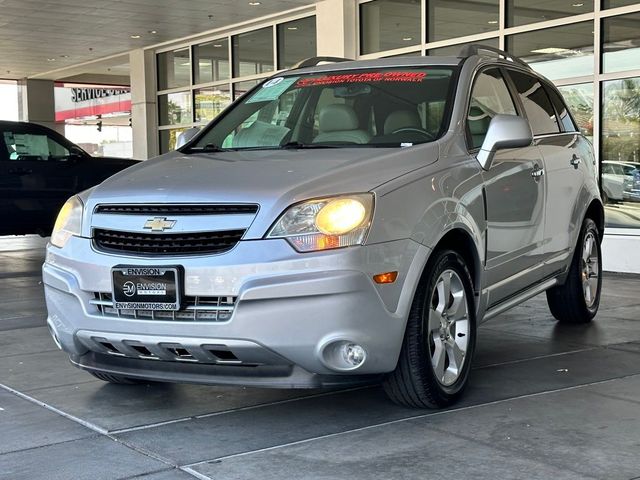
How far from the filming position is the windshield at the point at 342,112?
485 centimetres

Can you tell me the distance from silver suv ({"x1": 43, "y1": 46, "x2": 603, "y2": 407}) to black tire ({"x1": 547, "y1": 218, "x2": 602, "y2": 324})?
130 cm

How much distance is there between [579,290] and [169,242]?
12.2 ft

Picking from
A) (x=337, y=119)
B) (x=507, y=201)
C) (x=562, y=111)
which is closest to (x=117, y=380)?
(x=337, y=119)

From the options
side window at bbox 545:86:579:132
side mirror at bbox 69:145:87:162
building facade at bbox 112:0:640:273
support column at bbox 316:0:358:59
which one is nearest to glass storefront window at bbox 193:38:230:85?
building facade at bbox 112:0:640:273

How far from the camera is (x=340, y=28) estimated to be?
1518cm

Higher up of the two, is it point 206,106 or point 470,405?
point 206,106

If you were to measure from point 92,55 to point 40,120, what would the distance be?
632cm

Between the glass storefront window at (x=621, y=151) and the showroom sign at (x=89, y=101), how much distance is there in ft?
76.2

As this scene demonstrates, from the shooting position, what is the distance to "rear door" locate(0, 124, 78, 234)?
37.9 ft

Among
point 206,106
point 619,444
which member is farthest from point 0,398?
point 206,106

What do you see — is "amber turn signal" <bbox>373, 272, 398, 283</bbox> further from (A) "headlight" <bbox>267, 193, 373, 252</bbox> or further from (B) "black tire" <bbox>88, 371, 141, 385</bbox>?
(B) "black tire" <bbox>88, 371, 141, 385</bbox>

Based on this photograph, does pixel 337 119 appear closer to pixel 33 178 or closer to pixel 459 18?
pixel 33 178

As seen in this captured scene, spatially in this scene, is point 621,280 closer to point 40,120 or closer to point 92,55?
point 92,55

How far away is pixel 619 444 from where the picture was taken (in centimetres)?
383
